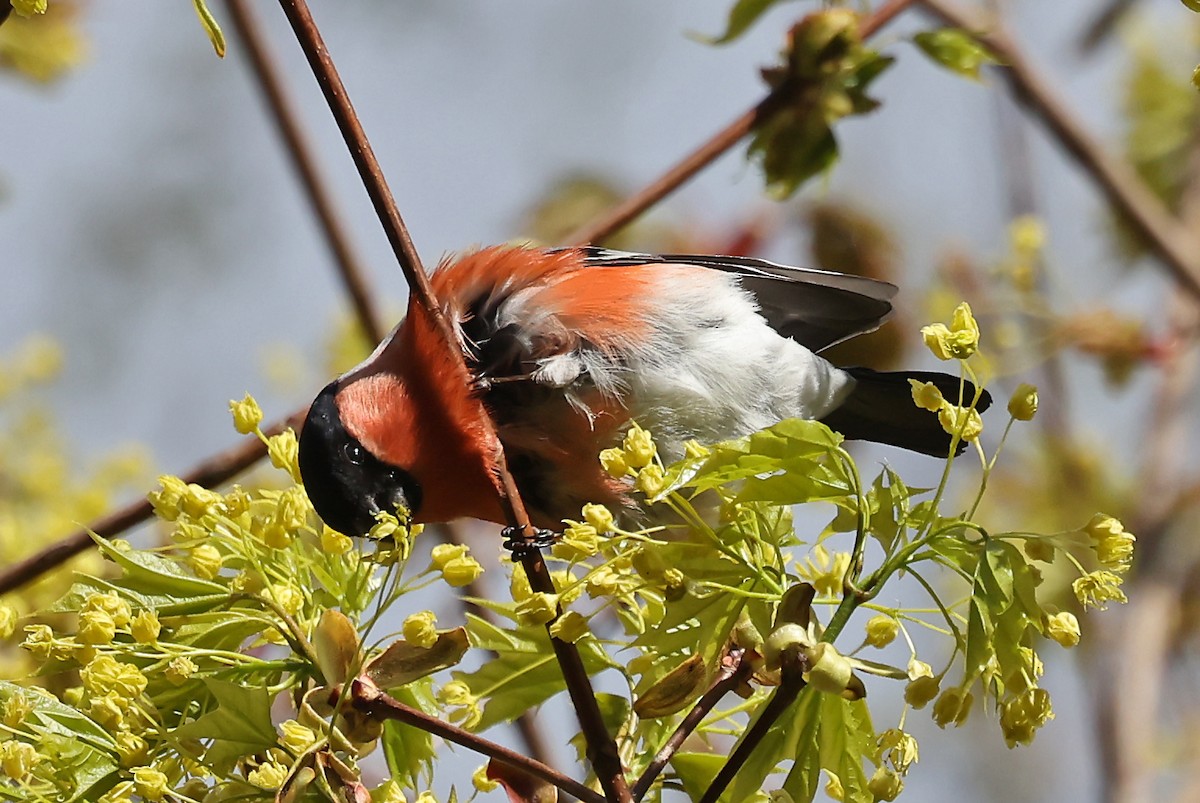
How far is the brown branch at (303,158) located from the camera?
3.08m

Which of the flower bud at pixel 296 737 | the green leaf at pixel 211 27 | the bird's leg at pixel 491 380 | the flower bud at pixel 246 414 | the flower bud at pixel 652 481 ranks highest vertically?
the green leaf at pixel 211 27

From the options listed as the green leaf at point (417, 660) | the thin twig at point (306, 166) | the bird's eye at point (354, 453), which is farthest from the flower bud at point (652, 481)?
the thin twig at point (306, 166)

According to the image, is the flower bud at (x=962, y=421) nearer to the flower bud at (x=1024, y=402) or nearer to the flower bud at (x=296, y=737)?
the flower bud at (x=1024, y=402)

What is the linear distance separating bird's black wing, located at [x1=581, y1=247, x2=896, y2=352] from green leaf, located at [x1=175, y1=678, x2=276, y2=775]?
5.94 ft

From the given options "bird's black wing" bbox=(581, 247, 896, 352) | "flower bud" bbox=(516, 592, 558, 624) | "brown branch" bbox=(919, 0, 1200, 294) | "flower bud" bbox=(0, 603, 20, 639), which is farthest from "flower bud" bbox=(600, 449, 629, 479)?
"brown branch" bbox=(919, 0, 1200, 294)

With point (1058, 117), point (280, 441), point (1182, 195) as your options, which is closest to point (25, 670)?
point (280, 441)

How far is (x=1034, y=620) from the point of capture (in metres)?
1.66

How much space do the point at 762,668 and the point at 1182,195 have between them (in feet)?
14.4

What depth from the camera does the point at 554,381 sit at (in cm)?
295

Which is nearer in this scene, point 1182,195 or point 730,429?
point 730,429

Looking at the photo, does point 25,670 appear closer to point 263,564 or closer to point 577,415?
point 263,564

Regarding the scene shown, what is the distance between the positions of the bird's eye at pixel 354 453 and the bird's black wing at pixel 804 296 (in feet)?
2.72

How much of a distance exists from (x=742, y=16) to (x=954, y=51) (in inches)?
18.3

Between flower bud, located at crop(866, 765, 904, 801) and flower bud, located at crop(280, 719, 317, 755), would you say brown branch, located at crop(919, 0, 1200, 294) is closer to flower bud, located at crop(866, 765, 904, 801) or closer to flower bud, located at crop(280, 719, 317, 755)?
flower bud, located at crop(866, 765, 904, 801)
